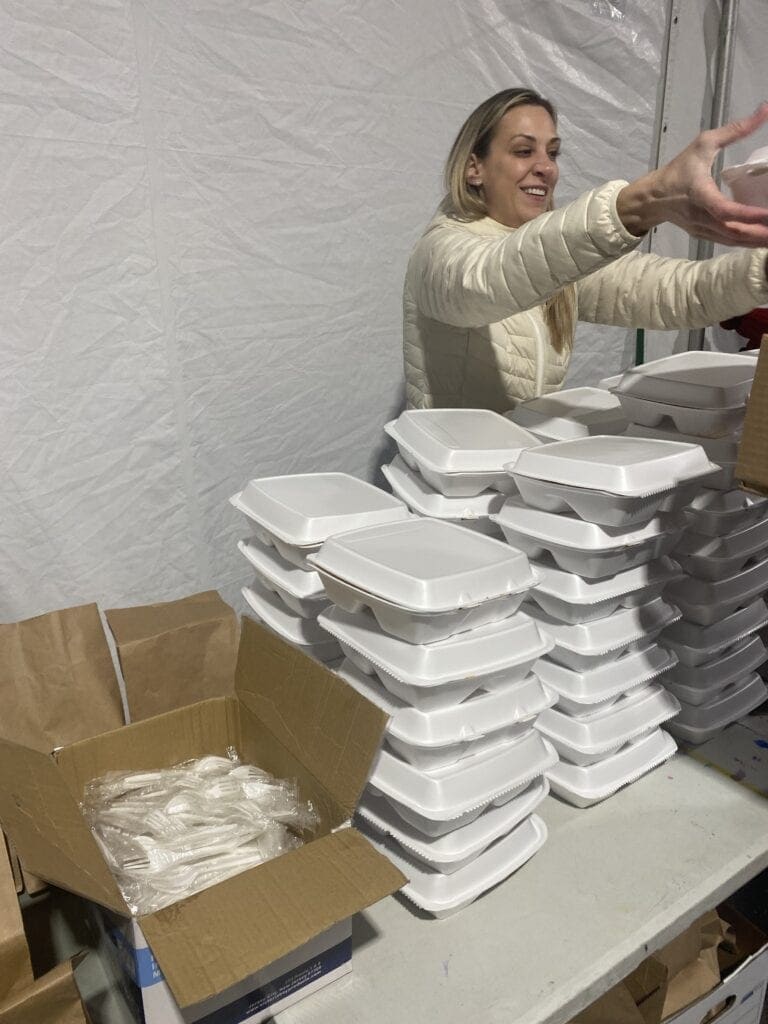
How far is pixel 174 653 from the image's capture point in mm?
1026

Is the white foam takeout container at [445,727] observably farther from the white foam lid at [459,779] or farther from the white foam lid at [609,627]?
the white foam lid at [609,627]

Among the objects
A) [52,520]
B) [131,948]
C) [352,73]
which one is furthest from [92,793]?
[352,73]

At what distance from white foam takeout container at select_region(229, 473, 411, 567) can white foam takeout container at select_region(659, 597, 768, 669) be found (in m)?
0.45

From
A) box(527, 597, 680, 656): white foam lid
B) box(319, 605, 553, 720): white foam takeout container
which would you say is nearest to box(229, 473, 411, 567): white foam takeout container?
box(319, 605, 553, 720): white foam takeout container

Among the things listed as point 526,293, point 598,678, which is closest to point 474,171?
point 526,293

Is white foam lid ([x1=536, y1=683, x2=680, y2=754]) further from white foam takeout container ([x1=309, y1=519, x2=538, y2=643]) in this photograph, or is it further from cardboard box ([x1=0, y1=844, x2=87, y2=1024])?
cardboard box ([x1=0, y1=844, x2=87, y2=1024])

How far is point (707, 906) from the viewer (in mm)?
845

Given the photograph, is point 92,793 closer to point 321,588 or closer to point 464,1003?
point 321,588

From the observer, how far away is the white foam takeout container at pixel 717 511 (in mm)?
996

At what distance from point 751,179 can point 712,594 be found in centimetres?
54

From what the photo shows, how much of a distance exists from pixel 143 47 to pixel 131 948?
1.36m

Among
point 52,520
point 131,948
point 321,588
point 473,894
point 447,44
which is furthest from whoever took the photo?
Answer: point 447,44

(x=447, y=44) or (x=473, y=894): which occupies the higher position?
(x=447, y=44)

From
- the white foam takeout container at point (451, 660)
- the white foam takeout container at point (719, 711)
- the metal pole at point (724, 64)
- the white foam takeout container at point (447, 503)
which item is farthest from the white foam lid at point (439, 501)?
the metal pole at point (724, 64)
